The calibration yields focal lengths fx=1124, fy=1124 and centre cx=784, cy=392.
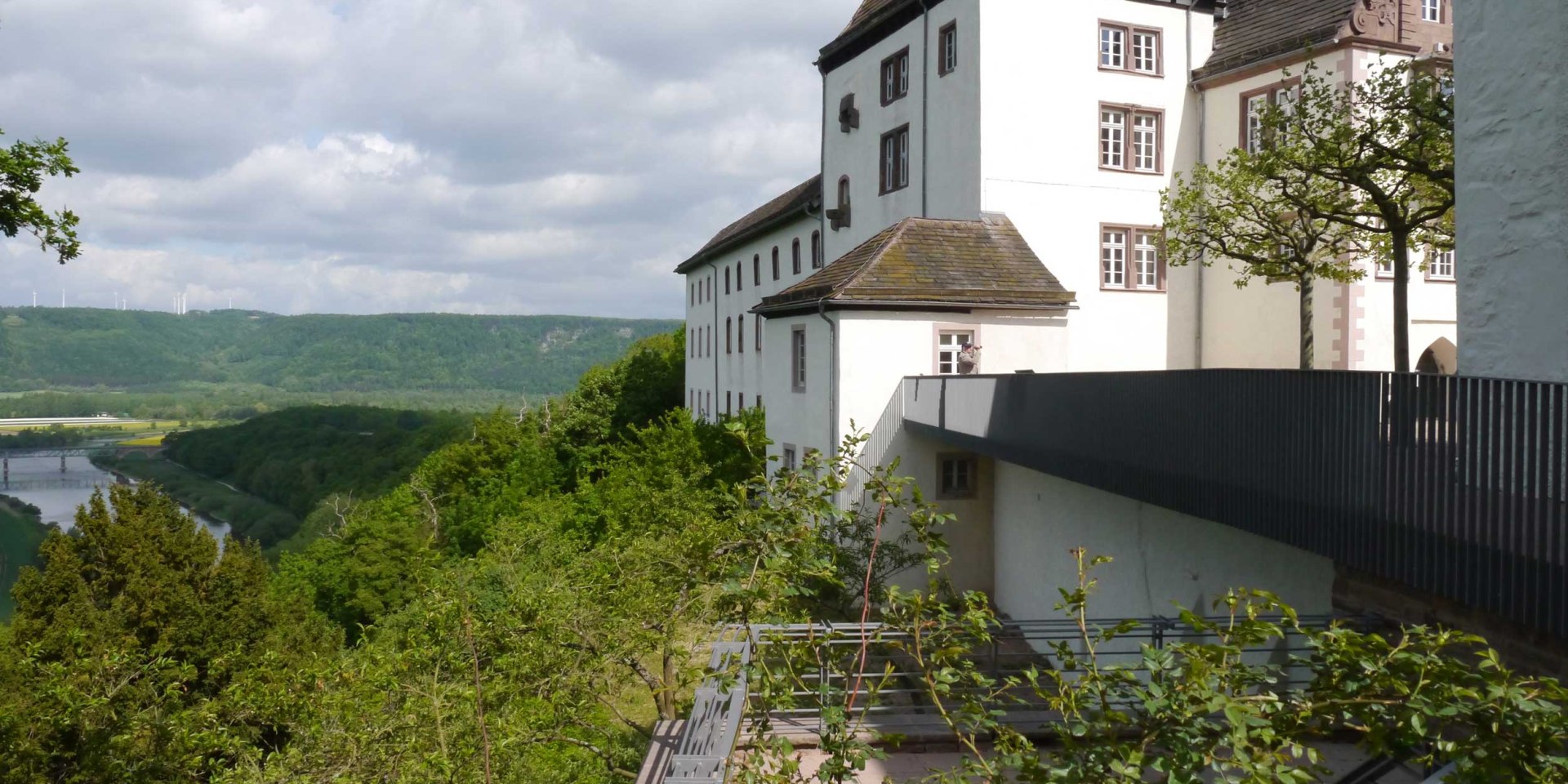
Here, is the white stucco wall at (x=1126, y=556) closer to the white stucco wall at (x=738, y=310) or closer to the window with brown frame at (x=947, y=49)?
the window with brown frame at (x=947, y=49)

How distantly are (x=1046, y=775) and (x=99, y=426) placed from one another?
692ft

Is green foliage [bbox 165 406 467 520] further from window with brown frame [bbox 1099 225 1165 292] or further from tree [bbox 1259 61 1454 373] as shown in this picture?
tree [bbox 1259 61 1454 373]

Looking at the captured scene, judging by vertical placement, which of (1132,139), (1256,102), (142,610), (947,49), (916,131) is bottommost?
(142,610)

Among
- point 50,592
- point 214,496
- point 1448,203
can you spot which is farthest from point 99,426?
point 1448,203

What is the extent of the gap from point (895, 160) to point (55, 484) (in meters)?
150

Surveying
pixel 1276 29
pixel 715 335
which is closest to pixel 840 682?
pixel 1276 29

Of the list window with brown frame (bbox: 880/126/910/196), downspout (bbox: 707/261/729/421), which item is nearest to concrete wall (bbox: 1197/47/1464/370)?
window with brown frame (bbox: 880/126/910/196)

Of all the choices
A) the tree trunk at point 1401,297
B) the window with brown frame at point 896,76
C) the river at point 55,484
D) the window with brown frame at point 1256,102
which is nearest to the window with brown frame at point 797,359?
the window with brown frame at point 896,76

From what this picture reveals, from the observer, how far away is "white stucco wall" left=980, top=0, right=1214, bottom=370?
74.4 ft

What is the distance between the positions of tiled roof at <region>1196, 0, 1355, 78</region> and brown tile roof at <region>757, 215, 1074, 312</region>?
5.70 meters

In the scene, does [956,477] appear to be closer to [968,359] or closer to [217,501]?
[968,359]

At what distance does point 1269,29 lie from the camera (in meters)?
22.4

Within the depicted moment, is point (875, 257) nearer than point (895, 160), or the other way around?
point (875, 257)

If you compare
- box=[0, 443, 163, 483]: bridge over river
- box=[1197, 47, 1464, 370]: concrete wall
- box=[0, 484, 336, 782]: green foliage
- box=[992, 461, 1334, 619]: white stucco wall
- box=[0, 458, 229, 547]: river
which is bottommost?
box=[0, 458, 229, 547]: river
